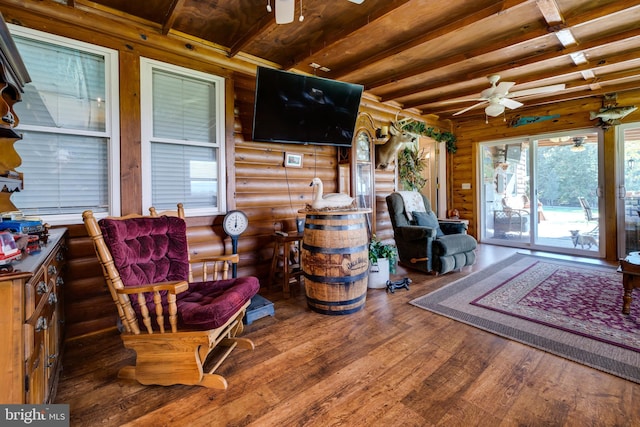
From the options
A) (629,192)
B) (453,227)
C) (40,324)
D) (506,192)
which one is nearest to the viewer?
(40,324)

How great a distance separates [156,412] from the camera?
4.82ft

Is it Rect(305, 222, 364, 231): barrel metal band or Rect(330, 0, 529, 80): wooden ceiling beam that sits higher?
Rect(330, 0, 529, 80): wooden ceiling beam

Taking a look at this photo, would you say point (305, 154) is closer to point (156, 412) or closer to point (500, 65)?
point (500, 65)

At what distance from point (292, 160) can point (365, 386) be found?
2628 mm

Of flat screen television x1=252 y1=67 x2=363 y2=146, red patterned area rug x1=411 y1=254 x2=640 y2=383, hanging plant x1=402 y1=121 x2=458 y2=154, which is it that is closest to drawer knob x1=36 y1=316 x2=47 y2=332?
flat screen television x1=252 y1=67 x2=363 y2=146

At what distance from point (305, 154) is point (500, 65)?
8.47 ft

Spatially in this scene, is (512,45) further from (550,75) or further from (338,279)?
(338,279)

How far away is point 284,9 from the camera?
6.01ft

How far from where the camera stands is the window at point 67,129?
7.04ft

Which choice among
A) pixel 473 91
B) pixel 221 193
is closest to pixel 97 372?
pixel 221 193

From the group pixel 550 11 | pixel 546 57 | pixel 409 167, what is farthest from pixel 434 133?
pixel 550 11

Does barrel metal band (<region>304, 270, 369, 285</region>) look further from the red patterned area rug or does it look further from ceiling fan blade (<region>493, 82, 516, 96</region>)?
ceiling fan blade (<region>493, 82, 516, 96</region>)

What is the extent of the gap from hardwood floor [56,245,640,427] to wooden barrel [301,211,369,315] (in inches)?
11.5

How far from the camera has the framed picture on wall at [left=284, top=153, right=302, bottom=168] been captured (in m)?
3.56
